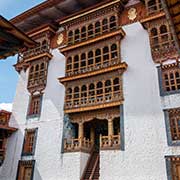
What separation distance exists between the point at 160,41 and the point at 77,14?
22.2 feet

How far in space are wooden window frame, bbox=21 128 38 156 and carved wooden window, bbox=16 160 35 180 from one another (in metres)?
0.58

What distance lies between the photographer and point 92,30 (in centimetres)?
1561

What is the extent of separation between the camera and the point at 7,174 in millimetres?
15172

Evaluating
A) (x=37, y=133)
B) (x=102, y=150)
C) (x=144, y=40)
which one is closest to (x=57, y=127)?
(x=37, y=133)

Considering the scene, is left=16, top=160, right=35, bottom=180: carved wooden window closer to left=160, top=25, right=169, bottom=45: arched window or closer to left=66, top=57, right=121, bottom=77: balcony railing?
left=66, top=57, right=121, bottom=77: balcony railing

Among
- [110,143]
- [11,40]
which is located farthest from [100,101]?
[11,40]

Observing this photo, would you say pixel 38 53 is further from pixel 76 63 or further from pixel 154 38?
pixel 154 38

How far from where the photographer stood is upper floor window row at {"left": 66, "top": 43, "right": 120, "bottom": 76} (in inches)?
554

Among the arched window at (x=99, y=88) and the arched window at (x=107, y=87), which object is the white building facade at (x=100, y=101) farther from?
the arched window at (x=99, y=88)

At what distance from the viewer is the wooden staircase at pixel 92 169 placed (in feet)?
39.3

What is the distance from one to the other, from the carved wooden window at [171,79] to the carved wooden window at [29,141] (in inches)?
359

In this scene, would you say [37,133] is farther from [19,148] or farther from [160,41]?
[160,41]

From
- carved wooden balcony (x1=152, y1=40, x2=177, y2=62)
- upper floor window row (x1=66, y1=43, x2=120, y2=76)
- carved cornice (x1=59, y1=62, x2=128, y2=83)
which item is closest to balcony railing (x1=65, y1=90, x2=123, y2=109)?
carved cornice (x1=59, y1=62, x2=128, y2=83)

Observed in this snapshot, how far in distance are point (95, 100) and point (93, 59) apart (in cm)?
297
